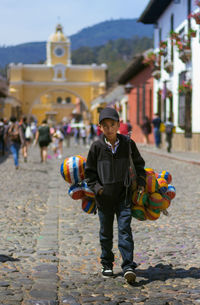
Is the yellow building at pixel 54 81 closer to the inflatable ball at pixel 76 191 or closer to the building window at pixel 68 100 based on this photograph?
the building window at pixel 68 100

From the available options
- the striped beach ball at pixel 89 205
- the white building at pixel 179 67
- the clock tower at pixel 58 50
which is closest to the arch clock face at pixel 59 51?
the clock tower at pixel 58 50

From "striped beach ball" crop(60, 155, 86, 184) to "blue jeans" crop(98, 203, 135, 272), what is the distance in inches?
13.1

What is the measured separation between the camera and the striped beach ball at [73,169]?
4609mm

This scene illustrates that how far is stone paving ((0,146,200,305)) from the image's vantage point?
4184mm

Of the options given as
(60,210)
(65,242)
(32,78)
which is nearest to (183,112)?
(60,210)

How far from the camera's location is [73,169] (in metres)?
4.62

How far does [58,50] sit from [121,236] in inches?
3050

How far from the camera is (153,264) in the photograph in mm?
5125

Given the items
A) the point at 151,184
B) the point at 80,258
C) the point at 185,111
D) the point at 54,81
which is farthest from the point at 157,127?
the point at 54,81

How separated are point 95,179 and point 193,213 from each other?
363cm

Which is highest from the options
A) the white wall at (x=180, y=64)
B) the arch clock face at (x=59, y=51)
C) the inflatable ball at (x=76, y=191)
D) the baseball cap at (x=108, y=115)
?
the arch clock face at (x=59, y=51)

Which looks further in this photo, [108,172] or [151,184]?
[151,184]

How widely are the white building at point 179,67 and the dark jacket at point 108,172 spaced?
50.3 ft

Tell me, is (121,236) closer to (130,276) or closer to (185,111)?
(130,276)
